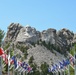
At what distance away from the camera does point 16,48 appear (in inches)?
6973

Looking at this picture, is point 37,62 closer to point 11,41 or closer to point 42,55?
point 42,55

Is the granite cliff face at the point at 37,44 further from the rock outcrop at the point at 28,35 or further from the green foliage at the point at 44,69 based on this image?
the green foliage at the point at 44,69

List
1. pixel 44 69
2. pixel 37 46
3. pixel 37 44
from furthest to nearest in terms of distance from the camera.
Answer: pixel 37 44
pixel 37 46
pixel 44 69

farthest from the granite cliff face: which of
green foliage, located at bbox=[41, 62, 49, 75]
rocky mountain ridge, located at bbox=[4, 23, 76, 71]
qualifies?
green foliage, located at bbox=[41, 62, 49, 75]

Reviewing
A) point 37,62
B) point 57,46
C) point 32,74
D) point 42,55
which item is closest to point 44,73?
point 32,74

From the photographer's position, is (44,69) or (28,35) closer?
(44,69)

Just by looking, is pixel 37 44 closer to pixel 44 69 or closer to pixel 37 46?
pixel 37 46

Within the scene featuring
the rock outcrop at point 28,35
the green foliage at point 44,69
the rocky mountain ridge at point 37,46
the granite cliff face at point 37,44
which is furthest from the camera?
the rock outcrop at point 28,35

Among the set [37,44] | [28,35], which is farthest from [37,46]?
[28,35]

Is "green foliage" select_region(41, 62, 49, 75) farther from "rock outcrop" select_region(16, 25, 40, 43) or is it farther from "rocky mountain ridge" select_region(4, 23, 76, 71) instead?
"rock outcrop" select_region(16, 25, 40, 43)

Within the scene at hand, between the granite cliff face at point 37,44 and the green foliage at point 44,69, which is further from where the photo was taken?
the granite cliff face at point 37,44

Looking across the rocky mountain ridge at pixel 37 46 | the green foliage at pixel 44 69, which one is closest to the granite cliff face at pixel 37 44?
the rocky mountain ridge at pixel 37 46

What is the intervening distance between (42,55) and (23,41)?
46.2 ft

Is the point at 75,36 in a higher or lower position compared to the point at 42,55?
higher
